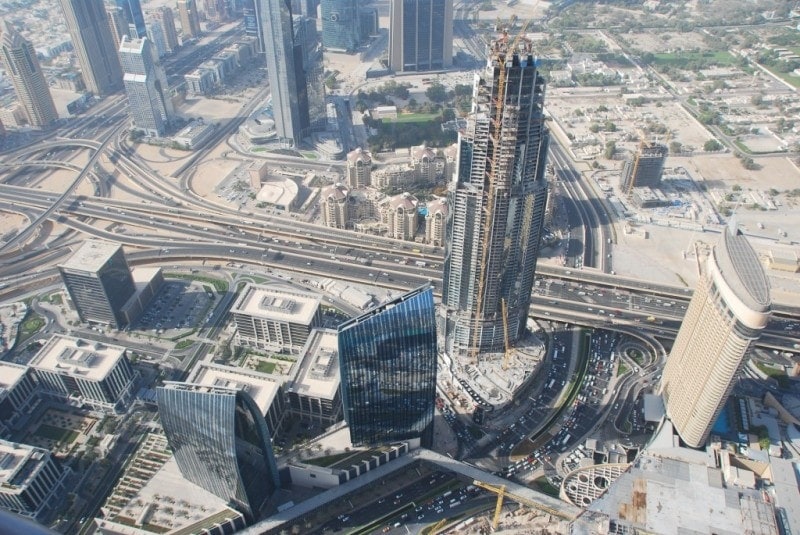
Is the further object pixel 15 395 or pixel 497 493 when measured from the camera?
pixel 15 395

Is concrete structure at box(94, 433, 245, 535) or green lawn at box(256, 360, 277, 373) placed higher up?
concrete structure at box(94, 433, 245, 535)

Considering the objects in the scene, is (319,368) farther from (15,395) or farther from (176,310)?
(15,395)

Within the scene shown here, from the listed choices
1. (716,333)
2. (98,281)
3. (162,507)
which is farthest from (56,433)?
(716,333)

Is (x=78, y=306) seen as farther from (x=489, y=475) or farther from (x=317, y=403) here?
Answer: (x=489, y=475)

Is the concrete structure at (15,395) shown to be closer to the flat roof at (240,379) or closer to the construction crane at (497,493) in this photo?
the flat roof at (240,379)

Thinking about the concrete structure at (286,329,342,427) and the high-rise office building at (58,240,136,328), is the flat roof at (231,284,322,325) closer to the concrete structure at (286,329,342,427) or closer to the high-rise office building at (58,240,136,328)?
the concrete structure at (286,329,342,427)

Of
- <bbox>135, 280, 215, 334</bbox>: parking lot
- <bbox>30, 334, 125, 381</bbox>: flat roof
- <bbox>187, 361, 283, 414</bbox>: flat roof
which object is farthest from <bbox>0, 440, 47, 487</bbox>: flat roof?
<bbox>135, 280, 215, 334</bbox>: parking lot

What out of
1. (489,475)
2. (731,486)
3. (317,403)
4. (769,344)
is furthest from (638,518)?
(769,344)
